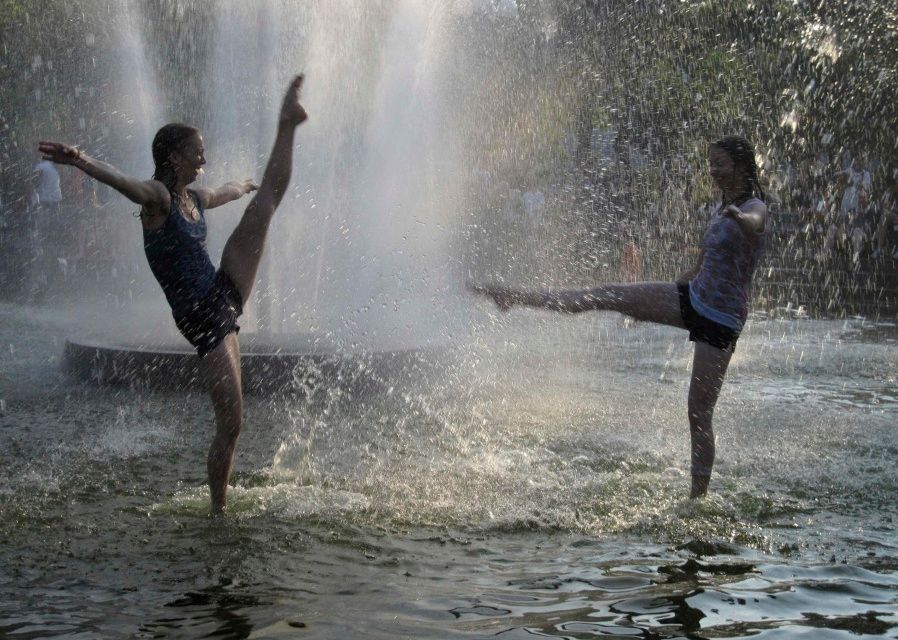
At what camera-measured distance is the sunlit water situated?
12.3ft

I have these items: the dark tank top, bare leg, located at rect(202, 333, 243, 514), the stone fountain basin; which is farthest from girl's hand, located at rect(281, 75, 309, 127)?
the stone fountain basin

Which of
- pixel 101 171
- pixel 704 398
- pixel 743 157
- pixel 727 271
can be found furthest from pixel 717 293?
pixel 101 171

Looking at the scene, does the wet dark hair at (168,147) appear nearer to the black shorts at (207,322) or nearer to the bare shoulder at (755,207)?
the black shorts at (207,322)

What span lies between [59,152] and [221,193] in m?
1.24

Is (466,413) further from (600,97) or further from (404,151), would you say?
(600,97)

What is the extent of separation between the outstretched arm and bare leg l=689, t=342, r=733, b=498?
8.30 ft

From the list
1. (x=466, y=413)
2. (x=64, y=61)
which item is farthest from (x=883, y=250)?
(x=64, y=61)

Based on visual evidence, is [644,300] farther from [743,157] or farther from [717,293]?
[743,157]

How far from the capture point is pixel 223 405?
4746 millimetres

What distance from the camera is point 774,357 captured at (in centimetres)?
1163

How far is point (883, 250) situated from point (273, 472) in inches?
752

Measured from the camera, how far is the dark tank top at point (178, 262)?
479cm

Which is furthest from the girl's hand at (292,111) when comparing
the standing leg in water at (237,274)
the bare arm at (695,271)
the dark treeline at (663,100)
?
the dark treeline at (663,100)

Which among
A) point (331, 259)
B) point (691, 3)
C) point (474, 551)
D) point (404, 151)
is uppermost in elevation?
point (691, 3)
